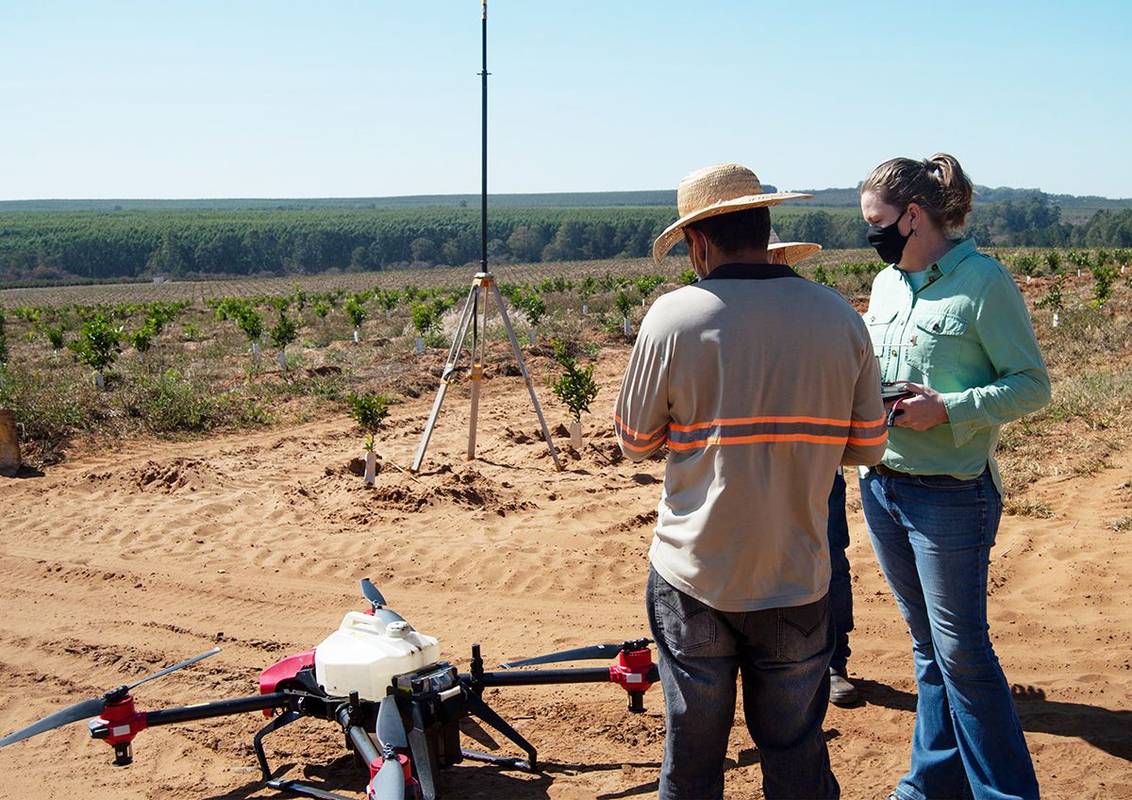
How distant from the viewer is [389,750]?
2.55 m

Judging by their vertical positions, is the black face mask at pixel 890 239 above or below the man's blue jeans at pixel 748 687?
above

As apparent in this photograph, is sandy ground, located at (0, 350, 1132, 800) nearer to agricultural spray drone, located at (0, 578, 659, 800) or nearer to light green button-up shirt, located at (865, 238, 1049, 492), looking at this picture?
agricultural spray drone, located at (0, 578, 659, 800)

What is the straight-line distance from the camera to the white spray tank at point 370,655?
9.76 feet

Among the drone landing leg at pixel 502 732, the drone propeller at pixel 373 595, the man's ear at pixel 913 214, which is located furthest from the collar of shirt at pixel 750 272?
the drone propeller at pixel 373 595

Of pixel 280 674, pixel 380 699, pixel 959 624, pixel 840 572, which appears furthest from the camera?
pixel 840 572

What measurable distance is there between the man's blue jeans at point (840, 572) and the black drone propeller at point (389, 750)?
62.7 inches

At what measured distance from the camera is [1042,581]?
15.6 ft

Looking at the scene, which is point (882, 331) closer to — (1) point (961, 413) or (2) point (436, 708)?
(1) point (961, 413)

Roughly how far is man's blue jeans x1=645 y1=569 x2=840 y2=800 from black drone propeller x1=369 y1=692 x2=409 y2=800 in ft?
2.27

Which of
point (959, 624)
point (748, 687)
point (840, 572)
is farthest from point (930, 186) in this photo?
point (840, 572)

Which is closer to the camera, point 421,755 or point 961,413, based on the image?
point 961,413

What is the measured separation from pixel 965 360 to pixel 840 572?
4.14ft

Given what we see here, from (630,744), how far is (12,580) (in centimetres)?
412

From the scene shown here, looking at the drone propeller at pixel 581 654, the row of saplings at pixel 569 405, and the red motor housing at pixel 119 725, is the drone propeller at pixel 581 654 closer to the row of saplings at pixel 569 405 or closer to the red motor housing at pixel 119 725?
the red motor housing at pixel 119 725
